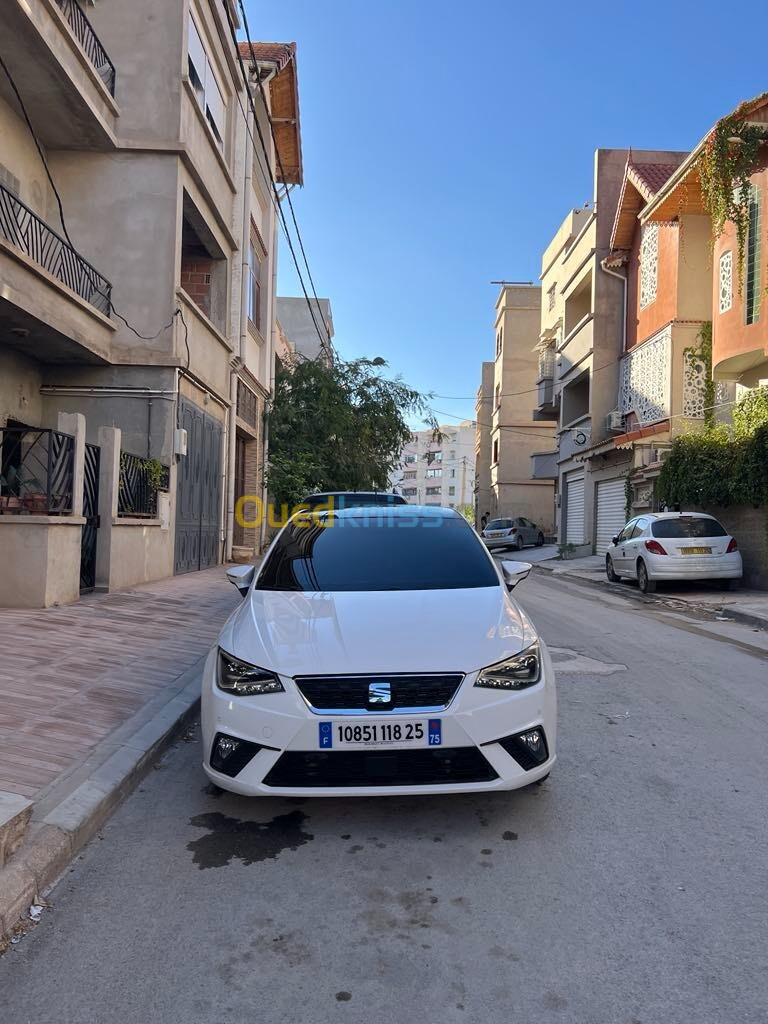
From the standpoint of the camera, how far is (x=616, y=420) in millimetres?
24047

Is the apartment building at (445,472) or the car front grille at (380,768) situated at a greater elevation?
the apartment building at (445,472)

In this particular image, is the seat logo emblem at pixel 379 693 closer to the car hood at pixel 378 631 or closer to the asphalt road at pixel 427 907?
the car hood at pixel 378 631

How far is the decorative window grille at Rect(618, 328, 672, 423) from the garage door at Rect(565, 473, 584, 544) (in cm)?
440

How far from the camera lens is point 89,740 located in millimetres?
4367

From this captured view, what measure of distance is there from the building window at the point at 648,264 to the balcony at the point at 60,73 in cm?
1523

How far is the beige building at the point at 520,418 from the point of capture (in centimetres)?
4397

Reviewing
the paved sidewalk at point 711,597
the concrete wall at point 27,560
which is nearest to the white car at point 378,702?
the concrete wall at point 27,560

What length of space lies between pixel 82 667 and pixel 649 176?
21614 millimetres

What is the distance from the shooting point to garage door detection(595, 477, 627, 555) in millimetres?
23281

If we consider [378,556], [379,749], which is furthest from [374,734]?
[378,556]

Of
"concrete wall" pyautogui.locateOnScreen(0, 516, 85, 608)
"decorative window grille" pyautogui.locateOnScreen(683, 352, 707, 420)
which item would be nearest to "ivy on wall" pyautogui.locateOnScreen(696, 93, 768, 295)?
"decorative window grille" pyautogui.locateOnScreen(683, 352, 707, 420)

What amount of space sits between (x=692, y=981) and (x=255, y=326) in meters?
19.1

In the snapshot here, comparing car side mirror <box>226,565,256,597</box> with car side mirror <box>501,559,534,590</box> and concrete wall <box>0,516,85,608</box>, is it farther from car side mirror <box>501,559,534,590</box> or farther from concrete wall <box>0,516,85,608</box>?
concrete wall <box>0,516,85,608</box>

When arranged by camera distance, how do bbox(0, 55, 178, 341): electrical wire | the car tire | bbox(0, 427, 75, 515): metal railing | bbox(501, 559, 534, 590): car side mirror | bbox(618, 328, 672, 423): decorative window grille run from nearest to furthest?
bbox(501, 559, 534, 590): car side mirror → bbox(0, 427, 75, 515): metal railing → bbox(0, 55, 178, 341): electrical wire → the car tire → bbox(618, 328, 672, 423): decorative window grille
